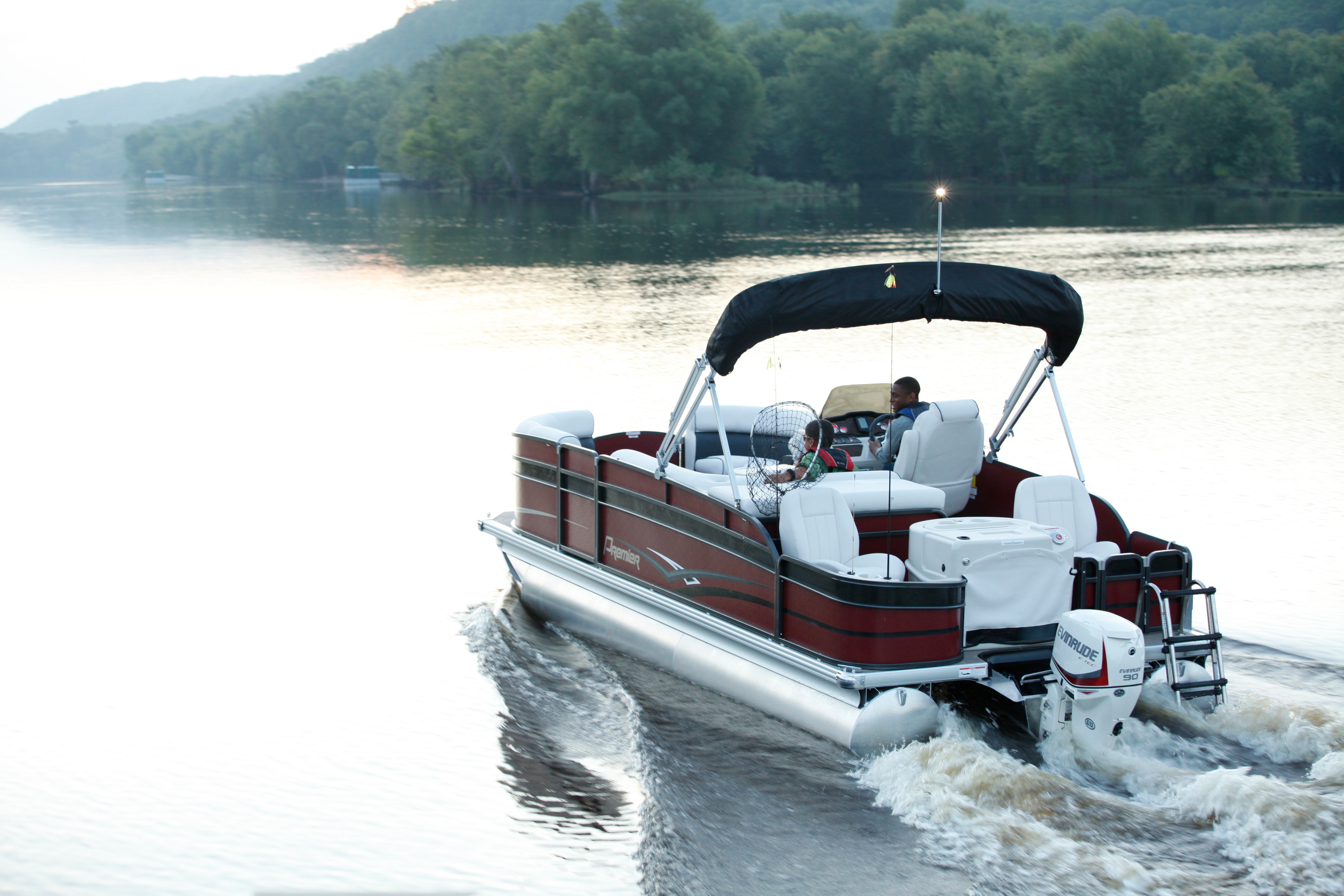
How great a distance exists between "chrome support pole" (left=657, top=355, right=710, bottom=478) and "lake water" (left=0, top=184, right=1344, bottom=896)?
3.94 ft

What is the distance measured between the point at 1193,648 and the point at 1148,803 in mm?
979

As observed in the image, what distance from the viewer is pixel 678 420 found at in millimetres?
7270

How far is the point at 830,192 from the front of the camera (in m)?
73.3

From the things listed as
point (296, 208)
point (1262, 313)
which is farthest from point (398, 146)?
point (1262, 313)

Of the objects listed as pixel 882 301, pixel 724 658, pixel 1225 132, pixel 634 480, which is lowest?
pixel 724 658

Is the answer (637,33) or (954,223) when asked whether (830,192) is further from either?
(954,223)

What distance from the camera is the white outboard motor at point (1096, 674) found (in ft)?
18.7

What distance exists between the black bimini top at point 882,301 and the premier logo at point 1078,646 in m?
1.65

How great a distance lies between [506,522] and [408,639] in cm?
108

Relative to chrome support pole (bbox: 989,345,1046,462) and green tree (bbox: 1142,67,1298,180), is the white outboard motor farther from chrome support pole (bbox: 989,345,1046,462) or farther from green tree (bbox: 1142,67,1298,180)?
green tree (bbox: 1142,67,1298,180)

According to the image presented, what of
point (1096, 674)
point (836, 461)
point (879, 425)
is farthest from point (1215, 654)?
point (879, 425)

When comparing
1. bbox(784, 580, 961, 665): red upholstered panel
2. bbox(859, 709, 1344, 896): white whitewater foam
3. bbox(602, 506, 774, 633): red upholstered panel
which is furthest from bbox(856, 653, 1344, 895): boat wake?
bbox(602, 506, 774, 633): red upholstered panel

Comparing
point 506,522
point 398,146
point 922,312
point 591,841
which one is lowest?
point 591,841

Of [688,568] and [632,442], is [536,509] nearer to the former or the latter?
[632,442]
